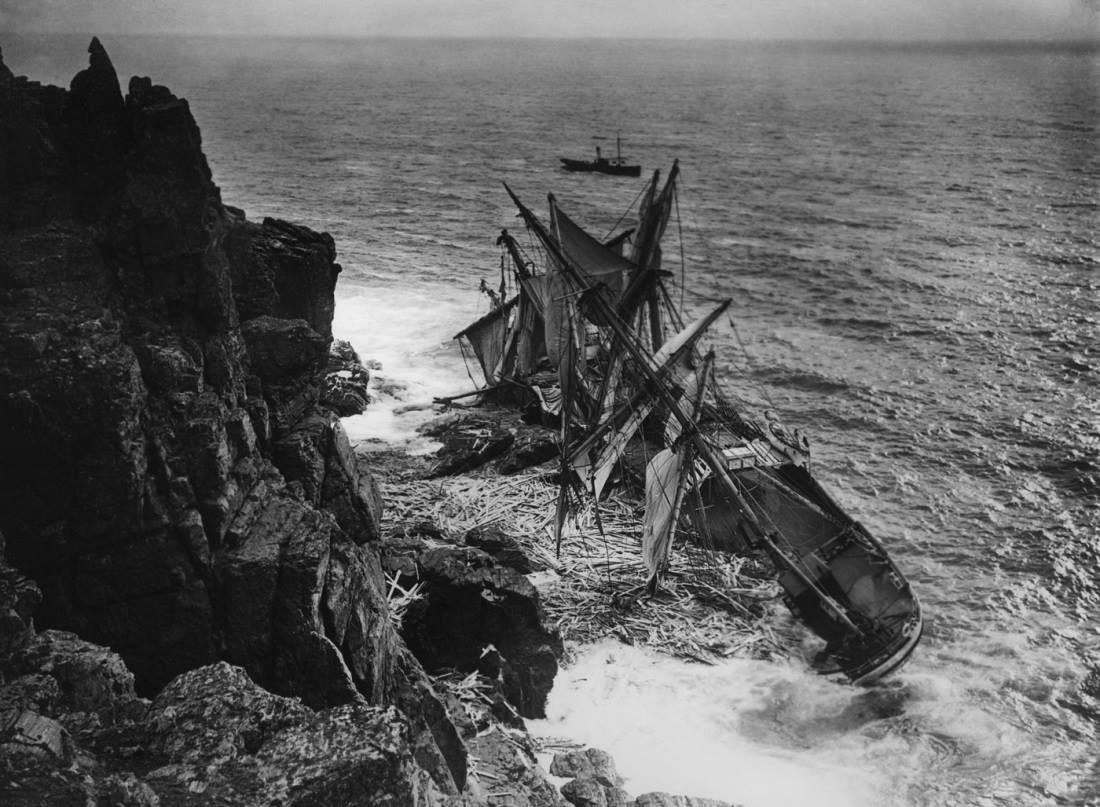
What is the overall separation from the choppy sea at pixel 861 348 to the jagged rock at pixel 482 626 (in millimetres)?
1388

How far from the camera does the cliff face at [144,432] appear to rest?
11125 millimetres

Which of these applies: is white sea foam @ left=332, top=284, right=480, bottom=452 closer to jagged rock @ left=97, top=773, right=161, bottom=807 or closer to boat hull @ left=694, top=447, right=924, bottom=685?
boat hull @ left=694, top=447, right=924, bottom=685

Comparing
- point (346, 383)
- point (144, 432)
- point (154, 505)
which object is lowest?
point (346, 383)

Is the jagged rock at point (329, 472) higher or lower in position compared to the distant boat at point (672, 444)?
higher

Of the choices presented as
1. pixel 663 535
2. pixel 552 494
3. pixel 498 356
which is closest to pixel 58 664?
pixel 663 535

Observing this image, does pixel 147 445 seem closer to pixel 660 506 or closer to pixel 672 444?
pixel 660 506

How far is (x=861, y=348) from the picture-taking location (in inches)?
1827

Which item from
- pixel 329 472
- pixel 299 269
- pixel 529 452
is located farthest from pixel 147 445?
Result: pixel 529 452

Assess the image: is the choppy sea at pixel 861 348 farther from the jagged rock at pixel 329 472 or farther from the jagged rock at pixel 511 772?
the jagged rock at pixel 329 472

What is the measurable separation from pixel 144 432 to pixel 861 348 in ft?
137

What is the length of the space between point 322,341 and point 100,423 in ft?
20.8

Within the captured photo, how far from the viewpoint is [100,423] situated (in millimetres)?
11164

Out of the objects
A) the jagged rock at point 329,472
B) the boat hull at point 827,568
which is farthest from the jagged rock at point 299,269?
the boat hull at point 827,568

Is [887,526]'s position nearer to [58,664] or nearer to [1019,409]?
[1019,409]
